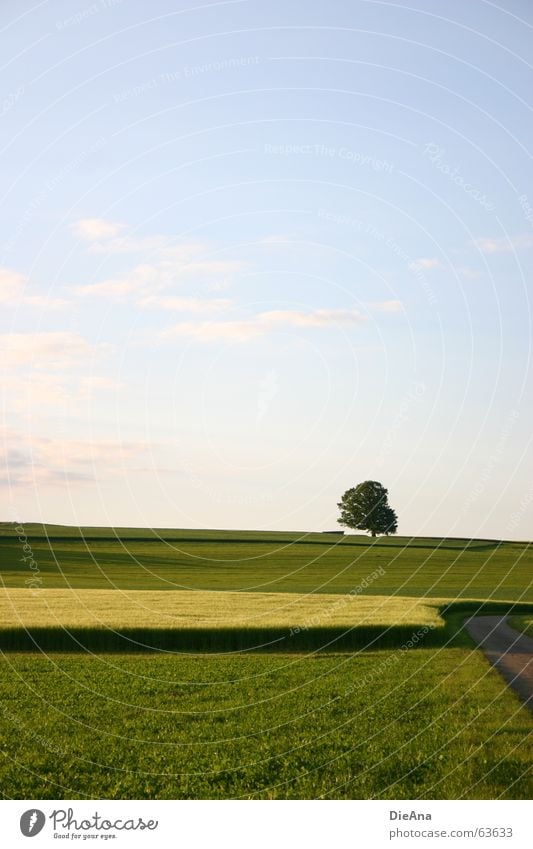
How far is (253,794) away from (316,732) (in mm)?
6213

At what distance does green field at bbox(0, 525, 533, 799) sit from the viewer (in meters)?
18.3

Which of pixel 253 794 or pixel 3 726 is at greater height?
pixel 3 726

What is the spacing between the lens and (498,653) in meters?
41.7

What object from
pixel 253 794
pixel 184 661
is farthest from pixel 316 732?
pixel 184 661

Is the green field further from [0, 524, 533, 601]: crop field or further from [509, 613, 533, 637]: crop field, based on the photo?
[0, 524, 533, 601]: crop field

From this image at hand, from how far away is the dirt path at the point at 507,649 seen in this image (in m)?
30.9

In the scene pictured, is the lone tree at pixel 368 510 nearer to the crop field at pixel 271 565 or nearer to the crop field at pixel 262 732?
the crop field at pixel 271 565

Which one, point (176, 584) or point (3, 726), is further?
point (176, 584)

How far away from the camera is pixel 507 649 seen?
43.4 metres

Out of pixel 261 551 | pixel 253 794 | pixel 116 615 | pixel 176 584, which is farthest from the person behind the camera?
pixel 261 551

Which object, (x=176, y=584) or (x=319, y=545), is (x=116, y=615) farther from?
(x=319, y=545)

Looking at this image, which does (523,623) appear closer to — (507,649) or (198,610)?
(507,649)

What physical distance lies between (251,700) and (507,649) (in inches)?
751
